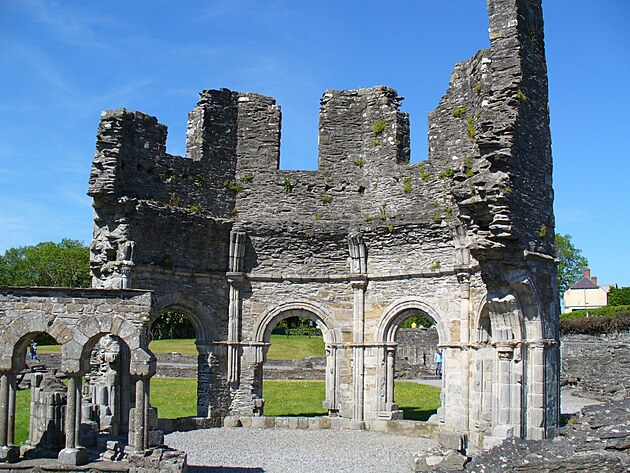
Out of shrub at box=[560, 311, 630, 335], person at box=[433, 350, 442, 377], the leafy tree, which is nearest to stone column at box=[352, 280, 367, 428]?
shrub at box=[560, 311, 630, 335]

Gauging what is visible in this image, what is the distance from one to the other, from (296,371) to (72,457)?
2044 cm

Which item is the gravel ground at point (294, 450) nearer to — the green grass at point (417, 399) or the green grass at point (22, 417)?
the green grass at point (22, 417)

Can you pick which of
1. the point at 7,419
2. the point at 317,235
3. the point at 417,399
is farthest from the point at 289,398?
the point at 7,419

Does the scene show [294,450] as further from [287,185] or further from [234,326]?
[287,185]

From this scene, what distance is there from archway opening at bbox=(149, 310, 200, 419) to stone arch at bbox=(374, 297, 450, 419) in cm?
453

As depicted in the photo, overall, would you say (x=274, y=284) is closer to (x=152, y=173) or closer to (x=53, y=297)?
(x=152, y=173)

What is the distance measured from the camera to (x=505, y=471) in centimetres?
977

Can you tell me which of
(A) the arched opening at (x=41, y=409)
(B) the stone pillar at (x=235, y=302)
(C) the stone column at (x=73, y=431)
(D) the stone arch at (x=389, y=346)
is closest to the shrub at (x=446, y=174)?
(D) the stone arch at (x=389, y=346)

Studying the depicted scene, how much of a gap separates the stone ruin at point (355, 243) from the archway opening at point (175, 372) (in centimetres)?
164

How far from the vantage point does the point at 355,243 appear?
19422 mm

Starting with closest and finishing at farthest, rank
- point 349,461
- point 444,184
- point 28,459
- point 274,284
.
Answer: point 28,459 → point 349,461 → point 444,184 → point 274,284

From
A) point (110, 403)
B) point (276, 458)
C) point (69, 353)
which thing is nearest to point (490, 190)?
point (276, 458)

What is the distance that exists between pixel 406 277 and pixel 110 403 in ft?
24.8

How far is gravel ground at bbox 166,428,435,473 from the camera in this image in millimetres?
13812
